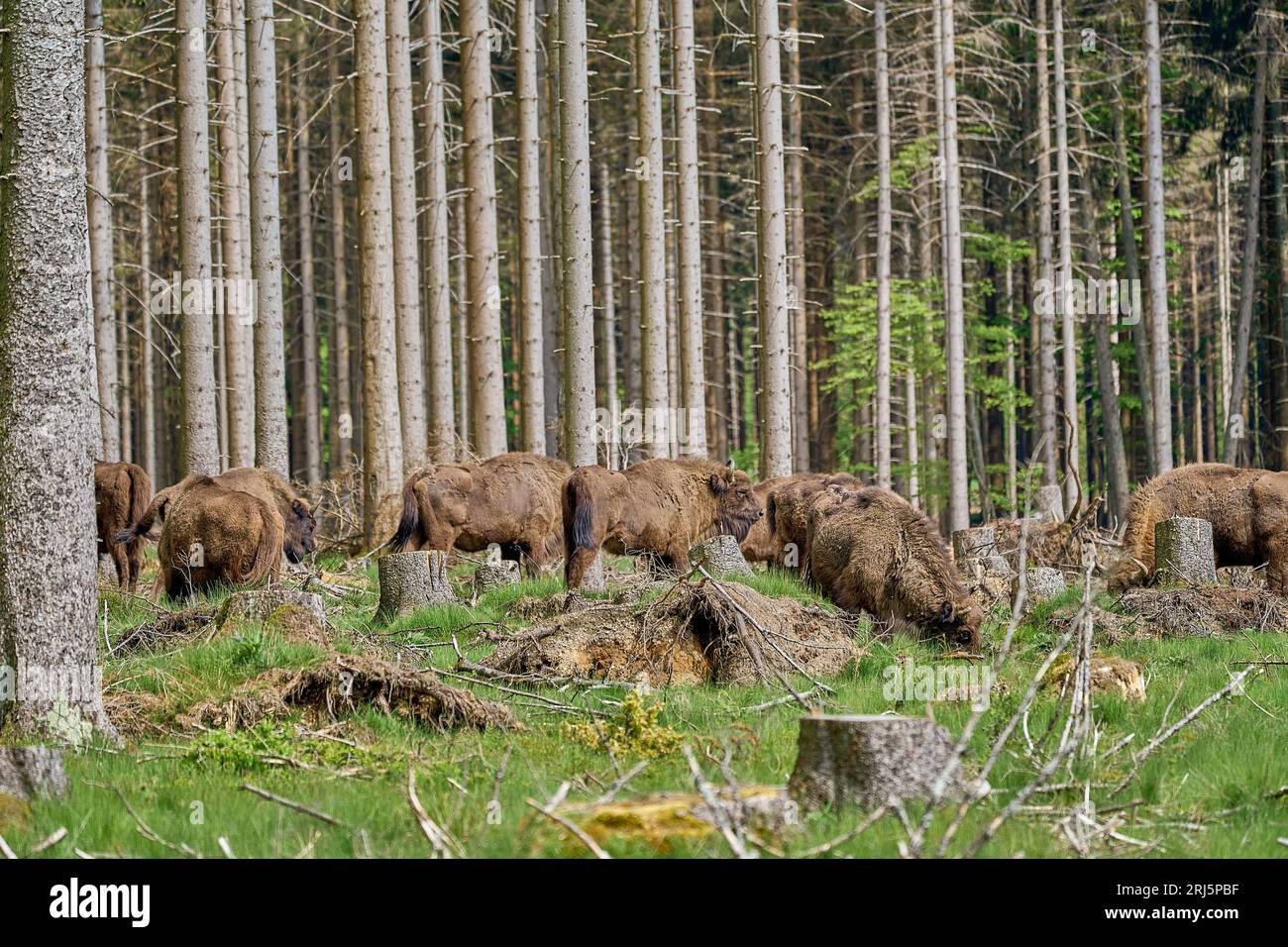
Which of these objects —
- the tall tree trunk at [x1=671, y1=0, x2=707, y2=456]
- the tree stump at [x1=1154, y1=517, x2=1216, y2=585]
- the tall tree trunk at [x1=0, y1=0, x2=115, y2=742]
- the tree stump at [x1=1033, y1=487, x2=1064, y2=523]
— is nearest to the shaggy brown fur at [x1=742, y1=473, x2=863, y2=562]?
the tree stump at [x1=1154, y1=517, x2=1216, y2=585]

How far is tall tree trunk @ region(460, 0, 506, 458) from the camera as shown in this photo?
21.4m

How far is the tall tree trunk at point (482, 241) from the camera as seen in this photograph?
21.4 m

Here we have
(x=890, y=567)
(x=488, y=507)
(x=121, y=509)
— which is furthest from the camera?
(x=488, y=507)

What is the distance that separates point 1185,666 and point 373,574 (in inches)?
390

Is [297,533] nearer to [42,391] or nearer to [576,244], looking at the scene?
[576,244]

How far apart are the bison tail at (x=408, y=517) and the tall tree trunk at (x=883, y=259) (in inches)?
513

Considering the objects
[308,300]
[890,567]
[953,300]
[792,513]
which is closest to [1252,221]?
[953,300]

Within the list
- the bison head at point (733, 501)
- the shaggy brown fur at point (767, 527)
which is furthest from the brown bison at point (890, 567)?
the shaggy brown fur at point (767, 527)

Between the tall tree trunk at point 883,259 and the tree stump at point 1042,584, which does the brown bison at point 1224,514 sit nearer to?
the tree stump at point 1042,584

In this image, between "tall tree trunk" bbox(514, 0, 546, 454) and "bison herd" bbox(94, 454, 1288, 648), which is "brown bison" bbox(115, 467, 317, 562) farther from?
"tall tree trunk" bbox(514, 0, 546, 454)

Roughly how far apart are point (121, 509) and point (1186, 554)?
11.7 m

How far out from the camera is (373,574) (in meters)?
17.8

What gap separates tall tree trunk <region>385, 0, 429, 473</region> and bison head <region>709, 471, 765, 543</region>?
606cm

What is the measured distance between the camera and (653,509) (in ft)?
52.4
